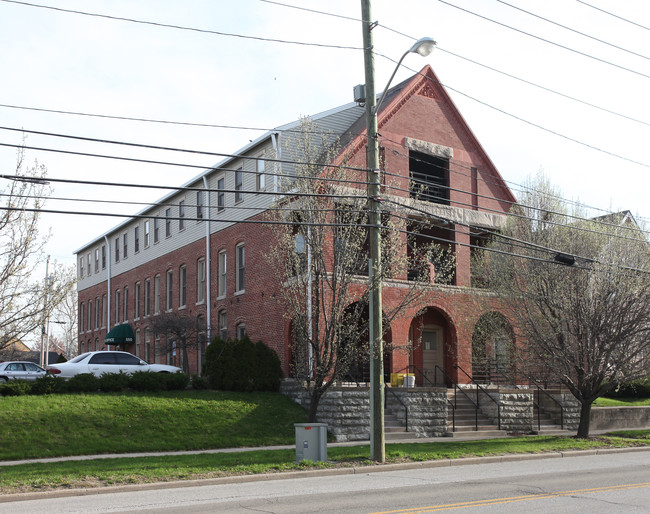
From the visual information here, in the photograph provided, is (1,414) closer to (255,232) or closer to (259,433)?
(259,433)

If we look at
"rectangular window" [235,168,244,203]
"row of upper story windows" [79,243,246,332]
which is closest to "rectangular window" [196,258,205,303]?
"row of upper story windows" [79,243,246,332]

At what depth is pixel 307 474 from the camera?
1535cm

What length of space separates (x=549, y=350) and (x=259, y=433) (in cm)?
920

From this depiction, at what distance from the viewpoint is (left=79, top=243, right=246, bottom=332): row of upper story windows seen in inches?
1294

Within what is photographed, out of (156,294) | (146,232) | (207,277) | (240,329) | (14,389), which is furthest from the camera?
(146,232)

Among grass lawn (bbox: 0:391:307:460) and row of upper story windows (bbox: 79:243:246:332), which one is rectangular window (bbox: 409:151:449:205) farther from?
grass lawn (bbox: 0:391:307:460)

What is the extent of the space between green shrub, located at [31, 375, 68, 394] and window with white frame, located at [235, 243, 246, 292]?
10.5m


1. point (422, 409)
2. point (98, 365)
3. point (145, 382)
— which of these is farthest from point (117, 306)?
point (422, 409)

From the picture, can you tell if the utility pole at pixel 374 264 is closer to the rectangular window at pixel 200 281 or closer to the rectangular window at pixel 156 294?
the rectangular window at pixel 200 281

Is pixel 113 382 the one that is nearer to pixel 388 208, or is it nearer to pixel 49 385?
pixel 49 385

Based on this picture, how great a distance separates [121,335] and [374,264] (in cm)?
2821

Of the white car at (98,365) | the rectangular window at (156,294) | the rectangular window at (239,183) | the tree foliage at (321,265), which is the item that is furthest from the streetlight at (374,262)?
the rectangular window at (156,294)

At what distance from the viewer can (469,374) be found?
1171 inches

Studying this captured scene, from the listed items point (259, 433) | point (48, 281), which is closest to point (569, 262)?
point (259, 433)
